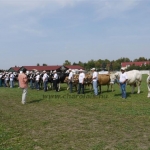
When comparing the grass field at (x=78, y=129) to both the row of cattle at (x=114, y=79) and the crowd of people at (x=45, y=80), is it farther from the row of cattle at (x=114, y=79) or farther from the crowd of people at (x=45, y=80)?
the row of cattle at (x=114, y=79)

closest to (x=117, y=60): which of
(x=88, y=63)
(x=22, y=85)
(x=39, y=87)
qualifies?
(x=88, y=63)

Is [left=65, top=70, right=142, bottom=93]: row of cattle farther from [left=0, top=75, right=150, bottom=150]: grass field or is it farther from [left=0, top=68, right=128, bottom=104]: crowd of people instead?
[left=0, top=75, right=150, bottom=150]: grass field

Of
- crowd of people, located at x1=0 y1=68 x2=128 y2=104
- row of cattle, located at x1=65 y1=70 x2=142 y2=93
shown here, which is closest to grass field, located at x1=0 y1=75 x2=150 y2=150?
crowd of people, located at x1=0 y1=68 x2=128 y2=104

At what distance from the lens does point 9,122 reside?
335 inches

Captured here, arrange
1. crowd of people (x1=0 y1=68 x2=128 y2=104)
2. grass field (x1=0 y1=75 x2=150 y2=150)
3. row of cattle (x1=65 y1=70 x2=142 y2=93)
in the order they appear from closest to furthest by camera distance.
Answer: grass field (x1=0 y1=75 x2=150 y2=150) → crowd of people (x1=0 y1=68 x2=128 y2=104) → row of cattle (x1=65 y1=70 x2=142 y2=93)

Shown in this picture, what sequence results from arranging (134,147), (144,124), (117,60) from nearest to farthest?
(134,147)
(144,124)
(117,60)

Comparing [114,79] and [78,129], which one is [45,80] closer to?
[114,79]

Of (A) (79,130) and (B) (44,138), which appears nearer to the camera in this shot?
(B) (44,138)

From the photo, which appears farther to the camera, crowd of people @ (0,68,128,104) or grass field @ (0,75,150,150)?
crowd of people @ (0,68,128,104)

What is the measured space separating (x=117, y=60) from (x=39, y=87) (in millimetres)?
105129

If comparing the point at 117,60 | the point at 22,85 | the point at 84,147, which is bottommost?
the point at 84,147

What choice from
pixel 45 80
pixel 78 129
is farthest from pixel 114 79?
pixel 78 129

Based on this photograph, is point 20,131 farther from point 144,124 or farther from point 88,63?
point 88,63

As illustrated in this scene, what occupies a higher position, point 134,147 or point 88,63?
point 88,63
